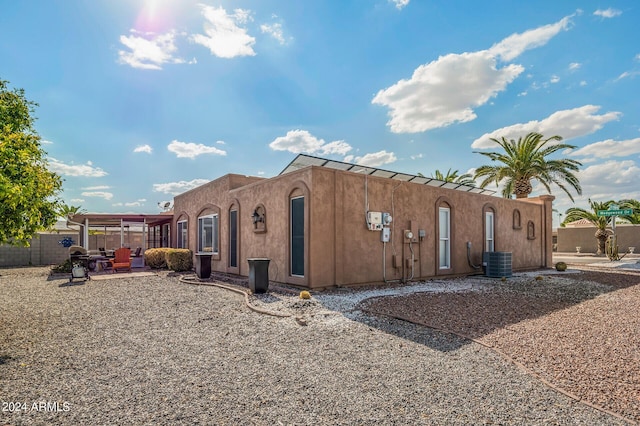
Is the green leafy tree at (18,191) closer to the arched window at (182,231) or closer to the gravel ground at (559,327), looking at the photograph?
the gravel ground at (559,327)

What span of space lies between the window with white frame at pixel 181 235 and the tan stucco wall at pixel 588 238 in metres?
33.1

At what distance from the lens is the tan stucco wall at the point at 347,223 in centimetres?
912

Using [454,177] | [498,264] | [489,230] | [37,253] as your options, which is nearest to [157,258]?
[37,253]

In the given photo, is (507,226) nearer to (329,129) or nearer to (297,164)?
(329,129)

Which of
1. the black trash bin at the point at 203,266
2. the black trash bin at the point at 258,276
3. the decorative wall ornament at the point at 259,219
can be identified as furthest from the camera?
the black trash bin at the point at 203,266

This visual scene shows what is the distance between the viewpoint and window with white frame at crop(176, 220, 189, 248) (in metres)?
17.8

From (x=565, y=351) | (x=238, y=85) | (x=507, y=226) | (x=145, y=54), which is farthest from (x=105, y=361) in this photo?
(x=507, y=226)

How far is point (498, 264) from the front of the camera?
1269 cm

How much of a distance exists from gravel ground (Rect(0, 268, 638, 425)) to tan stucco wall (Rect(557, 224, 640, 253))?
33557 mm

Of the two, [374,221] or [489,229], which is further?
[489,229]

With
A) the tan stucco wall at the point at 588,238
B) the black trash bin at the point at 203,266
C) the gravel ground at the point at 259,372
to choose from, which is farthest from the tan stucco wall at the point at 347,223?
the tan stucco wall at the point at 588,238

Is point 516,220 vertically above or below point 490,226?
above

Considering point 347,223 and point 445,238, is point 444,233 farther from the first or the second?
point 347,223

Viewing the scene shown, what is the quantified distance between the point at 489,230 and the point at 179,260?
13.2m
